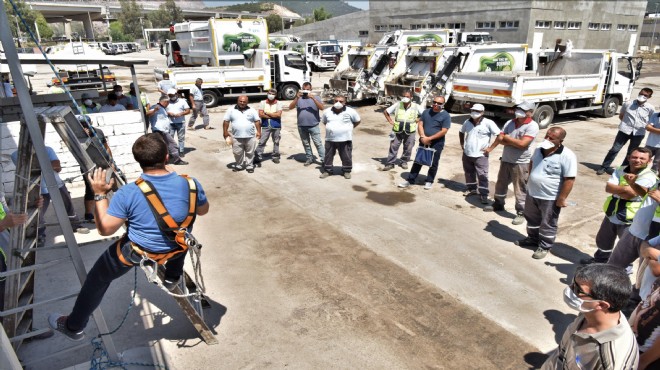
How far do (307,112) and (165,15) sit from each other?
340 ft

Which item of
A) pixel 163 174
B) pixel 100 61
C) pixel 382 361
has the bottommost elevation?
pixel 382 361

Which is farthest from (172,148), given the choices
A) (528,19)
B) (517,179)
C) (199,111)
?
(528,19)

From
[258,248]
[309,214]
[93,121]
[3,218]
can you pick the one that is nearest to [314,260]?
[258,248]

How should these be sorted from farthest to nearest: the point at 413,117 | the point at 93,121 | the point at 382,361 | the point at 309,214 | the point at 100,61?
the point at 413,117 → the point at 93,121 → the point at 309,214 → the point at 100,61 → the point at 382,361

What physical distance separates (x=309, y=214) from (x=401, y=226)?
4.82 ft

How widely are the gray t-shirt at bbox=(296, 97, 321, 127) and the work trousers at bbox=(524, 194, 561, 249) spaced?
4.68 metres

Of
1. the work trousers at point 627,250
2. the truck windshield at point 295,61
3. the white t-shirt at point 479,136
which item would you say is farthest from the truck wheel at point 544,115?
the truck windshield at point 295,61

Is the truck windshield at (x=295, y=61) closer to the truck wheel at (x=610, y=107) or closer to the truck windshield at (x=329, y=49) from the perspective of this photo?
the truck wheel at (x=610, y=107)

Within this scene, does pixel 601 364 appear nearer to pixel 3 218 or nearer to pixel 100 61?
pixel 3 218

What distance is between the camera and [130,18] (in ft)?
324

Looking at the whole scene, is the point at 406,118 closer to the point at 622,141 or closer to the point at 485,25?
the point at 622,141

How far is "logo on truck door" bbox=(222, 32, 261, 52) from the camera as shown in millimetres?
18266

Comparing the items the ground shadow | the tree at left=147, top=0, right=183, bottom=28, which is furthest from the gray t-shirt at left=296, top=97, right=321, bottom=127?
the tree at left=147, top=0, right=183, bottom=28

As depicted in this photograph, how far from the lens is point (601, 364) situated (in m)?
2.17
